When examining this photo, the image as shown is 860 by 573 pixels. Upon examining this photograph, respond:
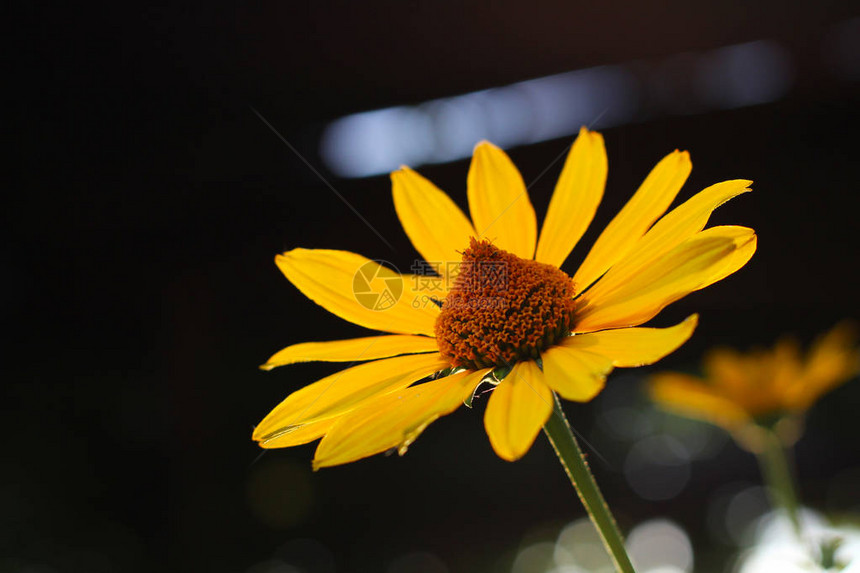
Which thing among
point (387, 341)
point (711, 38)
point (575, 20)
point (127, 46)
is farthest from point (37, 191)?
point (711, 38)

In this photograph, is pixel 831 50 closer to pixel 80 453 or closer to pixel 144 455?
pixel 144 455

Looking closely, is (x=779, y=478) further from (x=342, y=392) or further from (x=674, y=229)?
(x=342, y=392)

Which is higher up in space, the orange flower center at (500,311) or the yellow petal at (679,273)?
the orange flower center at (500,311)

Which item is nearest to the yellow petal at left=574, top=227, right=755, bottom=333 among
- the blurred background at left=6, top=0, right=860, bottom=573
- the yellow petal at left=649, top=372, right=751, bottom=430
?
the yellow petal at left=649, top=372, right=751, bottom=430

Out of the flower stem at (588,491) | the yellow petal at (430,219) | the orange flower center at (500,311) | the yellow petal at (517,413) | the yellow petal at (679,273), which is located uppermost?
the yellow petal at (430,219)

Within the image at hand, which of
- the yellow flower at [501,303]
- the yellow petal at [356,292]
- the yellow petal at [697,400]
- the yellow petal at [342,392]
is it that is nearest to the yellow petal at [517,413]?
the yellow flower at [501,303]

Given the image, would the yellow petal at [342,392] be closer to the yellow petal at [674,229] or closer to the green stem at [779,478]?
the yellow petal at [674,229]

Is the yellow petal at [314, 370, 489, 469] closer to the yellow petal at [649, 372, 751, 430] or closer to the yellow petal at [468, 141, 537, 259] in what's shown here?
the yellow petal at [468, 141, 537, 259]

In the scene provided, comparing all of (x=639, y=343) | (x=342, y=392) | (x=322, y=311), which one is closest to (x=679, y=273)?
(x=639, y=343)
